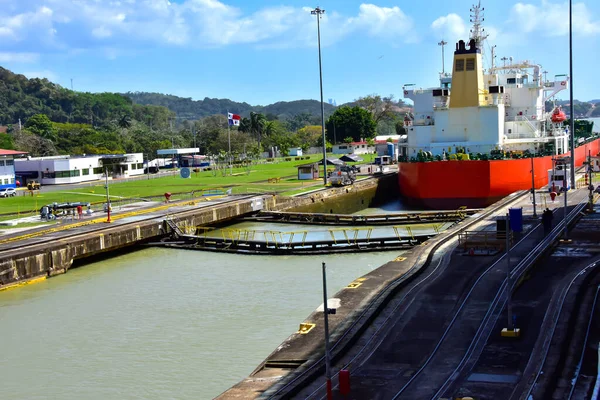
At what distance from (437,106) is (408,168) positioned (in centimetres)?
739

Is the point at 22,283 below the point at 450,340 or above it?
below

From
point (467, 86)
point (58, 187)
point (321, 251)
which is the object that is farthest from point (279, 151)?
point (321, 251)

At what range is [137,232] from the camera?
40000mm

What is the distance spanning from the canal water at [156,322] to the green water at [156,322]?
0.04m

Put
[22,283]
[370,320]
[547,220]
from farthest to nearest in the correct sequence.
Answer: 1. [547,220]
2. [22,283]
3. [370,320]

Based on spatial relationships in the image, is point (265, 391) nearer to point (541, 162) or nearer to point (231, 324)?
point (231, 324)

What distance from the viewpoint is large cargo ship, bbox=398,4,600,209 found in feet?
185

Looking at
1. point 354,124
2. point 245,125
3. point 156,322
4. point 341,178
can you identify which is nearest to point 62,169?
point 341,178

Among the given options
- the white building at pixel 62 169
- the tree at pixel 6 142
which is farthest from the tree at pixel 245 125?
the white building at pixel 62 169

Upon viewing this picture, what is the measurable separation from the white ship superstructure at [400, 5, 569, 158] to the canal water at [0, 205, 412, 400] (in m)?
28.0

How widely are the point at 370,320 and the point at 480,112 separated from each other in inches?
1692

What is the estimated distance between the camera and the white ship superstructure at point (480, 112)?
Answer: 6066 centimetres

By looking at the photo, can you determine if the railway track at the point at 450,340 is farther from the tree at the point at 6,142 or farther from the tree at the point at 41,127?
the tree at the point at 41,127

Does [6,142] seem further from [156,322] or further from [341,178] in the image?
[156,322]
